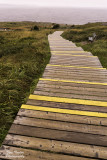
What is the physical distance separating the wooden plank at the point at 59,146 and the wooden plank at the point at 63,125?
0.34 metres

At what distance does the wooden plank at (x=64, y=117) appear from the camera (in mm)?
2936

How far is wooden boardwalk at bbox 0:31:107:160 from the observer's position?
91.5 inches

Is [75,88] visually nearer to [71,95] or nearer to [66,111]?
[71,95]

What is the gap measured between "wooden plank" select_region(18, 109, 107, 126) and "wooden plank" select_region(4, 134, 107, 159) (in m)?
0.59

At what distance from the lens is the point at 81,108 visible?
11.0ft

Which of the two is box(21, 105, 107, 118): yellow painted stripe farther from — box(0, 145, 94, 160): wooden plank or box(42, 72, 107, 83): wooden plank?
box(42, 72, 107, 83): wooden plank

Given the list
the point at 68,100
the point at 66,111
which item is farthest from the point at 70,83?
the point at 66,111

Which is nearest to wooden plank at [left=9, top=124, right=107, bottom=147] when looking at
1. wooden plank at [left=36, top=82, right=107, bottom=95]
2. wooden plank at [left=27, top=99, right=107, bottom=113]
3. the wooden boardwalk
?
the wooden boardwalk

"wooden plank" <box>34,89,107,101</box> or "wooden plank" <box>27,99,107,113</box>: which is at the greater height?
"wooden plank" <box>34,89,107,101</box>

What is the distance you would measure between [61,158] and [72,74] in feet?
11.3

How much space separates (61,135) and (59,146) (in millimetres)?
250

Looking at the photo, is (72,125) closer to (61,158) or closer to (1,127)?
(61,158)

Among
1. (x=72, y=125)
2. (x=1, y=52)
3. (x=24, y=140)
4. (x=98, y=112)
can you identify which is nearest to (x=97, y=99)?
(x=98, y=112)

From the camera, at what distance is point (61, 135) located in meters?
2.62
